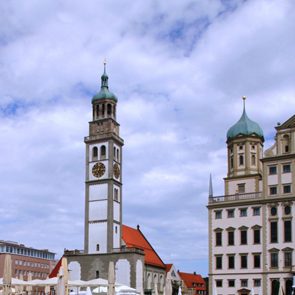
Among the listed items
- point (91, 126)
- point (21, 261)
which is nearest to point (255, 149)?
point (91, 126)

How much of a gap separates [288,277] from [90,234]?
73.1ft

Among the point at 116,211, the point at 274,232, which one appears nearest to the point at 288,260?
the point at 274,232

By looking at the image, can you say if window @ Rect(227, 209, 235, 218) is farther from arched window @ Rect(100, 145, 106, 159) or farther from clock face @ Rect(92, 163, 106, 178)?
arched window @ Rect(100, 145, 106, 159)

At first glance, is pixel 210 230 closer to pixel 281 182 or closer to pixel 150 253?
pixel 281 182

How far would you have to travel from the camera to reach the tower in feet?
216

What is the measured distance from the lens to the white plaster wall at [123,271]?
65625mm

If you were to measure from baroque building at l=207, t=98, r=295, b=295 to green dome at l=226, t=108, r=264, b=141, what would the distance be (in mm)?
6585

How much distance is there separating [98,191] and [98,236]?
5.10 metres

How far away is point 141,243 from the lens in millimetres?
80938

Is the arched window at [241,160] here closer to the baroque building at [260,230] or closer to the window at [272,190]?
the baroque building at [260,230]

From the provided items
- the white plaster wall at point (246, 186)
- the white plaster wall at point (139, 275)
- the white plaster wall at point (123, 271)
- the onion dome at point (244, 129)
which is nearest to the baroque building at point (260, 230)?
the white plaster wall at point (246, 186)

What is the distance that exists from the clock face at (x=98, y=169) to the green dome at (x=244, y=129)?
14.9 meters

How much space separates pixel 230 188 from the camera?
Result: 6644 centimetres

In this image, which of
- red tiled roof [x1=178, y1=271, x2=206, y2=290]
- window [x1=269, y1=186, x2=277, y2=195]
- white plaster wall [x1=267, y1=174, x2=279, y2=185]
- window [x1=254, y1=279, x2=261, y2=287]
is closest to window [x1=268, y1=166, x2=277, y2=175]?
white plaster wall [x1=267, y1=174, x2=279, y2=185]
